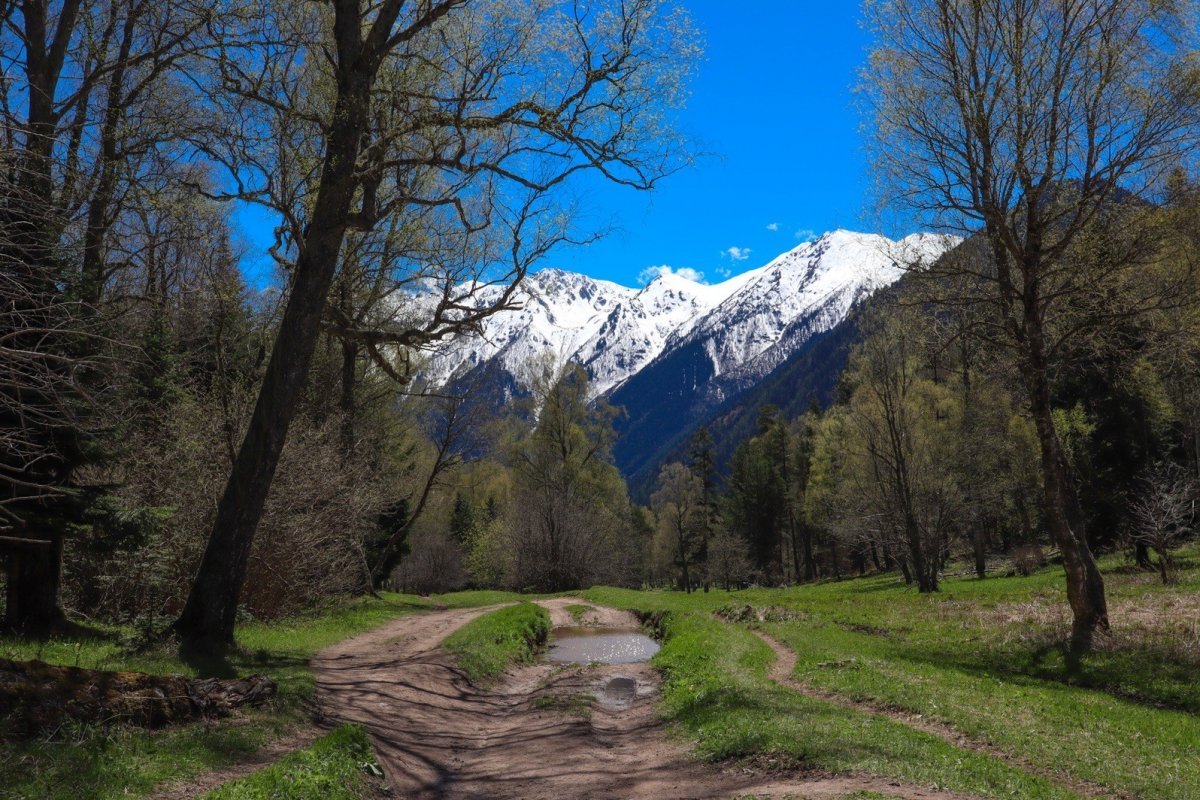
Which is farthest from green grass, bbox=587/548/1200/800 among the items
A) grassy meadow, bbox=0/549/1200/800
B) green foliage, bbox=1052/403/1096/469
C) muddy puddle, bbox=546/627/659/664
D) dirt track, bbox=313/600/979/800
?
green foliage, bbox=1052/403/1096/469

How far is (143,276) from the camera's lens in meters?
19.3

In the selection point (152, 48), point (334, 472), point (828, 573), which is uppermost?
point (152, 48)

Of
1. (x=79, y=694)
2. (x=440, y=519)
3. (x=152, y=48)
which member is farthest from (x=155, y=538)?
(x=440, y=519)

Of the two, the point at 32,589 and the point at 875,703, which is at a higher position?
the point at 32,589

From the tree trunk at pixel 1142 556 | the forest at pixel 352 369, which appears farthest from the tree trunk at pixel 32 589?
the tree trunk at pixel 1142 556

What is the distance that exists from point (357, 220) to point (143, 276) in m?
11.3

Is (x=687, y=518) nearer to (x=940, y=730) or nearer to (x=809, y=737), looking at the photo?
(x=940, y=730)

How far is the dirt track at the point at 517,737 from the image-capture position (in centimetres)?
746

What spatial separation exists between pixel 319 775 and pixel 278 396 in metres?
6.06

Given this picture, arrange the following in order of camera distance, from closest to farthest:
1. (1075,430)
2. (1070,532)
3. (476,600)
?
(1070,532) → (476,600) → (1075,430)

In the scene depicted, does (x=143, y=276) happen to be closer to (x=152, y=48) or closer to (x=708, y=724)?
(x=152, y=48)

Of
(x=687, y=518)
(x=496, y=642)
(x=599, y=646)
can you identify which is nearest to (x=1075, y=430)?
(x=599, y=646)

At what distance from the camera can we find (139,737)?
655 centimetres

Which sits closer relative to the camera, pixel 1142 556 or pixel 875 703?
pixel 875 703
